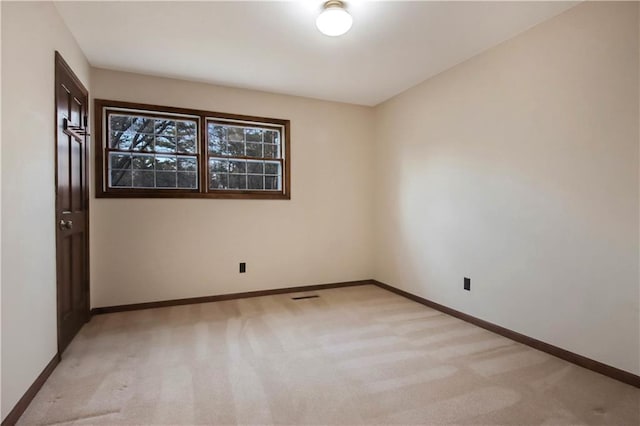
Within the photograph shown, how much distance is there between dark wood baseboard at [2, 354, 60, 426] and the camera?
1585 millimetres

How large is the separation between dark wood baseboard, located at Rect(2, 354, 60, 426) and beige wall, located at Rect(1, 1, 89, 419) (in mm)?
34

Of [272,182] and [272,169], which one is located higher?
[272,169]

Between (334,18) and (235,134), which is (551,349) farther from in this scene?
(235,134)

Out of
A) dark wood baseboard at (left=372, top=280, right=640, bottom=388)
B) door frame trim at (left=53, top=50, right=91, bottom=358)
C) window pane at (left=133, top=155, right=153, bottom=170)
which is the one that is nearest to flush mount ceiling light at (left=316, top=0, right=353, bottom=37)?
door frame trim at (left=53, top=50, right=91, bottom=358)

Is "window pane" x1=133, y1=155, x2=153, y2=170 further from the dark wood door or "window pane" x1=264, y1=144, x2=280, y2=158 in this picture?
"window pane" x1=264, y1=144, x2=280, y2=158

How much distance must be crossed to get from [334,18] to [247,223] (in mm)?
2398

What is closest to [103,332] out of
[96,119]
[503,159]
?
[96,119]

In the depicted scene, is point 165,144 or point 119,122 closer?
point 119,122

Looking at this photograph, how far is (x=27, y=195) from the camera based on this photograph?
1.82 metres

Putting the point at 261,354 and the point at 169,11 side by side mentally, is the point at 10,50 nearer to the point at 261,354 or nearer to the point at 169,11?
the point at 169,11

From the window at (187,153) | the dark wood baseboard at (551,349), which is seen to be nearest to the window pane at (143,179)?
the window at (187,153)

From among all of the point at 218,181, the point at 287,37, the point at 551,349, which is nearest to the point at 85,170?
the point at 218,181

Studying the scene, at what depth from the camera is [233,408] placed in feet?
5.74

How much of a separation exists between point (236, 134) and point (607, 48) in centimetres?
338
